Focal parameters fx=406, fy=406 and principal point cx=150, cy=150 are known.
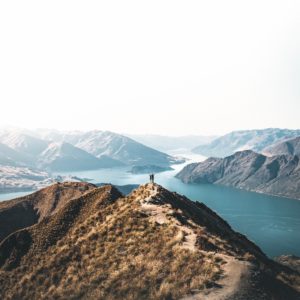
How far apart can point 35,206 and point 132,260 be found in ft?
249

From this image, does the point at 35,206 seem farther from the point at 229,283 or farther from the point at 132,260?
the point at 229,283

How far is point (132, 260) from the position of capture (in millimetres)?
40938

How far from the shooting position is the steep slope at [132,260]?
1340 inches

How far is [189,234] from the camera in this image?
4369 cm

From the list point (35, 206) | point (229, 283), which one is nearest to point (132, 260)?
point (229, 283)

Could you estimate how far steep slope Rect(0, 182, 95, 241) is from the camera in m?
100

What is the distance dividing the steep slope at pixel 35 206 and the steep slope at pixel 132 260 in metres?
44.6

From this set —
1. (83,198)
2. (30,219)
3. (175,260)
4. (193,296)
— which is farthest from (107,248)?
(30,219)

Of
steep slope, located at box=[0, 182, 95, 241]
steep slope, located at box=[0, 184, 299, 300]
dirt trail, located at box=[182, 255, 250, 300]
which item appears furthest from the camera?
steep slope, located at box=[0, 182, 95, 241]

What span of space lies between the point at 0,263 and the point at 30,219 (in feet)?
177

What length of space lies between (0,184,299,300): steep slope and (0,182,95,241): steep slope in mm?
44587

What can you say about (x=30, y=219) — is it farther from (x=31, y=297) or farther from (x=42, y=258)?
(x=31, y=297)

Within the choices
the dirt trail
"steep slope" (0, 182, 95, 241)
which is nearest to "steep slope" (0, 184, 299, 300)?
the dirt trail

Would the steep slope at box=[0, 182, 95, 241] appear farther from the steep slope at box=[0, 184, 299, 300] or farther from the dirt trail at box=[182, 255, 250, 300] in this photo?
the dirt trail at box=[182, 255, 250, 300]
